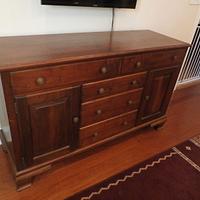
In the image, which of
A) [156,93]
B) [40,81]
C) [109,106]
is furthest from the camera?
[156,93]

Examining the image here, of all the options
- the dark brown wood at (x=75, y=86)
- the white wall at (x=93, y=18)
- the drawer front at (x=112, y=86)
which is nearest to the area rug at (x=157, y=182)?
the dark brown wood at (x=75, y=86)

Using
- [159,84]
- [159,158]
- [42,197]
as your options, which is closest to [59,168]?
[42,197]

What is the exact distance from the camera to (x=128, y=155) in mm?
1745

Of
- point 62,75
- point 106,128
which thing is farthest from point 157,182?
point 62,75

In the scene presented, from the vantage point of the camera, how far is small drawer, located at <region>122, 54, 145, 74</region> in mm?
1367

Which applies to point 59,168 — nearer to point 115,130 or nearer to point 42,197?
point 42,197

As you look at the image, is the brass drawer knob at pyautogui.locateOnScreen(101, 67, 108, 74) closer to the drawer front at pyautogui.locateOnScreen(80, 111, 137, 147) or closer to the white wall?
the drawer front at pyautogui.locateOnScreen(80, 111, 137, 147)

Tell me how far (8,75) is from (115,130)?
0.98 m

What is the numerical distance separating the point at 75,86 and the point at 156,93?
844 mm

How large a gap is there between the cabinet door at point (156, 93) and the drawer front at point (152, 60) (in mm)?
62

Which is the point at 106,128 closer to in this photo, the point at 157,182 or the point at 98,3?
the point at 157,182

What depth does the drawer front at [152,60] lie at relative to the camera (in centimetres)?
139

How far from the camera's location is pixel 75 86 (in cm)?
122

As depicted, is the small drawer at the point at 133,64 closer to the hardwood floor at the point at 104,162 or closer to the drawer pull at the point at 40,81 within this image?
the drawer pull at the point at 40,81
